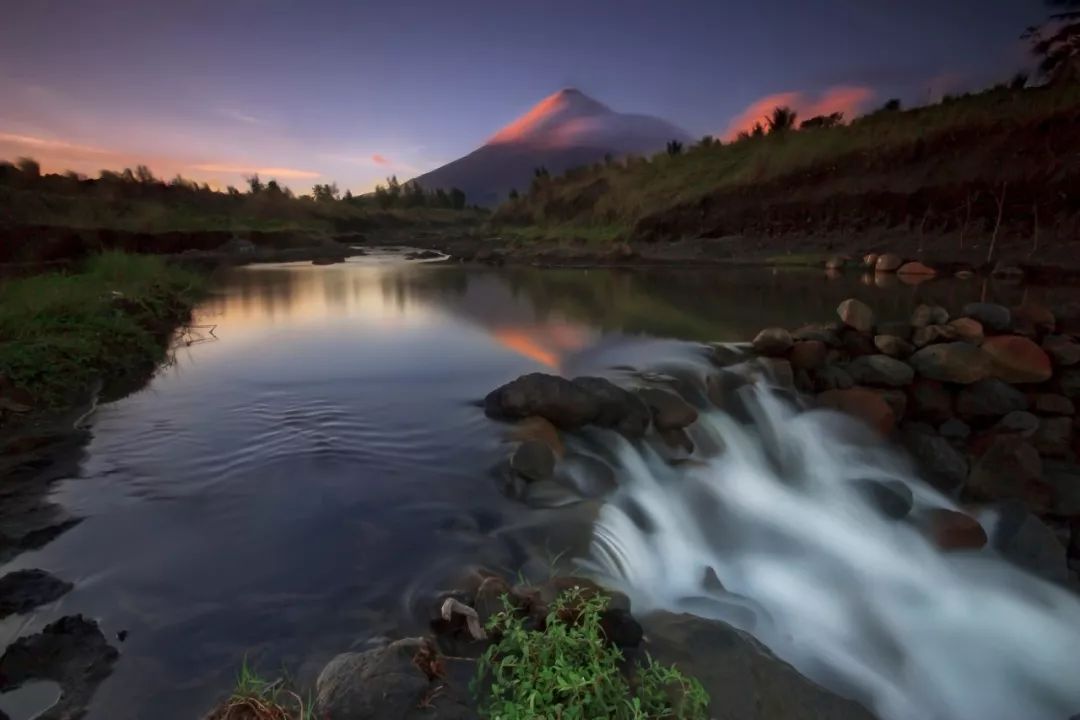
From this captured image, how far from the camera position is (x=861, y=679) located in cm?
486

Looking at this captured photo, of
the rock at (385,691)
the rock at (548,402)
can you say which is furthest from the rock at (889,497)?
the rock at (385,691)

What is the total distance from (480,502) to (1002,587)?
18.4 ft

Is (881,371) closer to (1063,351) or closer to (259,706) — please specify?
(1063,351)

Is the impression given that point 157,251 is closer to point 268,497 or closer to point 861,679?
point 268,497

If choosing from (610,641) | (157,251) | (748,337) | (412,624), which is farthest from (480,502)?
(157,251)

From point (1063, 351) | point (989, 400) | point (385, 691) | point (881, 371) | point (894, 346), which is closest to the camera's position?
point (385, 691)

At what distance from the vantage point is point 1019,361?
997 cm

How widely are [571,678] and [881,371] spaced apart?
922 centimetres

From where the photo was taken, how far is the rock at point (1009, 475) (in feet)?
26.7

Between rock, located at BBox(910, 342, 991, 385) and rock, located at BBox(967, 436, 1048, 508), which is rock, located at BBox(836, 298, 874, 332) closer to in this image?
rock, located at BBox(910, 342, 991, 385)

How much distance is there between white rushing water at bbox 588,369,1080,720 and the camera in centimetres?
507

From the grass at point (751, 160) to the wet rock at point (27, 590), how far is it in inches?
1552

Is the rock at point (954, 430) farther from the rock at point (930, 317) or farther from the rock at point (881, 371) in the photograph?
the rock at point (930, 317)

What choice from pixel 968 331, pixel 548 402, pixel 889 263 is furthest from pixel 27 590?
pixel 889 263
